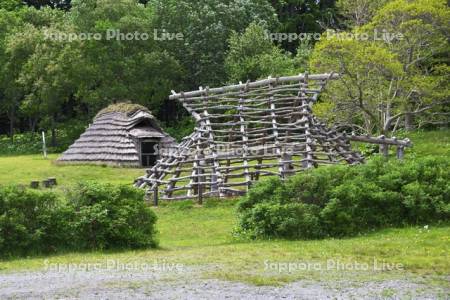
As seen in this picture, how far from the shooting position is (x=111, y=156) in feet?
104

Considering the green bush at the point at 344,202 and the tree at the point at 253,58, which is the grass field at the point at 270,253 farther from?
the tree at the point at 253,58

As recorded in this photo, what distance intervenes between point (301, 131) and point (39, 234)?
1310 centimetres

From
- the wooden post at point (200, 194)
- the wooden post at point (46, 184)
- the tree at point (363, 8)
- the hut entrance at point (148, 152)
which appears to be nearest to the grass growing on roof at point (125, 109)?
the hut entrance at point (148, 152)

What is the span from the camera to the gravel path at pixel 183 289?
8500mm

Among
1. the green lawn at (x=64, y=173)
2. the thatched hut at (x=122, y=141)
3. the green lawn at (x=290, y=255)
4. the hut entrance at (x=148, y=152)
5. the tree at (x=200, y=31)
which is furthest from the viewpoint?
the tree at (x=200, y=31)

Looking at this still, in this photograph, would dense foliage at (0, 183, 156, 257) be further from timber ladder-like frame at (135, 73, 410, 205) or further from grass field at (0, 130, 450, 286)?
timber ladder-like frame at (135, 73, 410, 205)

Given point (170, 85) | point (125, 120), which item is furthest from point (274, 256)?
point (170, 85)

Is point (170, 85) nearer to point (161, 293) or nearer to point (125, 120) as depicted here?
point (125, 120)

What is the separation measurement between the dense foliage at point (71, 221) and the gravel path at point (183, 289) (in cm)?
257

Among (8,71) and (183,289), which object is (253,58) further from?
(183,289)

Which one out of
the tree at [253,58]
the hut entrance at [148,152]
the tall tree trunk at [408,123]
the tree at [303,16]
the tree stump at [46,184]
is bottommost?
the tree stump at [46,184]

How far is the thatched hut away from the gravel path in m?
→ 21.9

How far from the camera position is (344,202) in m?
13.8

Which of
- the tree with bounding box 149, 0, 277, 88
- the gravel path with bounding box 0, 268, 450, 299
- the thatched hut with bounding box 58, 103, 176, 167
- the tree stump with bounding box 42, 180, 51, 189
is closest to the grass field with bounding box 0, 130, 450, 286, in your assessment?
the gravel path with bounding box 0, 268, 450, 299
